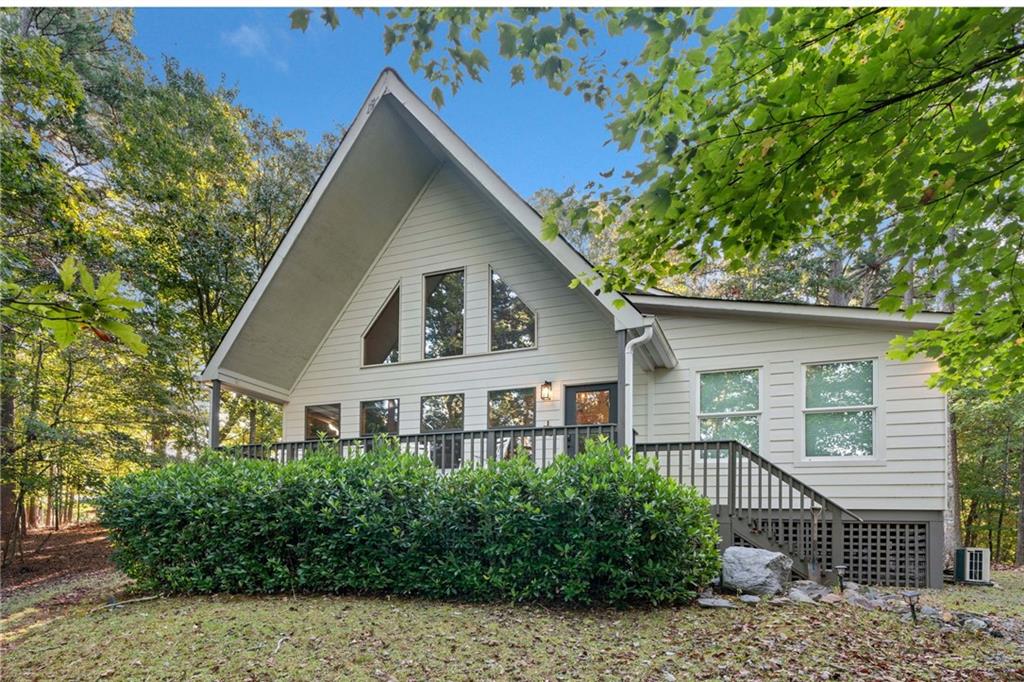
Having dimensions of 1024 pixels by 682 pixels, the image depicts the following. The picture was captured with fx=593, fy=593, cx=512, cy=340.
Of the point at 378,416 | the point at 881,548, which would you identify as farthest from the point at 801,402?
the point at 378,416

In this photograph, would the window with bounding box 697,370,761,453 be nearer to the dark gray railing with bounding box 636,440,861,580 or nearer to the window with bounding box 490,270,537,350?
the dark gray railing with bounding box 636,440,861,580

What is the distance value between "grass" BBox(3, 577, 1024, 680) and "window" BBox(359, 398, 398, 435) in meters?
4.57

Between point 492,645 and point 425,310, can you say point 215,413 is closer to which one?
point 425,310

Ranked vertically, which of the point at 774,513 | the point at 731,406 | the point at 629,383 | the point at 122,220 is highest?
the point at 122,220

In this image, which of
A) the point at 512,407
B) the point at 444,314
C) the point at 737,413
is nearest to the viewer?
the point at 737,413

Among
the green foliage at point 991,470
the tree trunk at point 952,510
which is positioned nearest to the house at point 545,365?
the tree trunk at point 952,510

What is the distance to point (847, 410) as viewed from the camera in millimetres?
8438

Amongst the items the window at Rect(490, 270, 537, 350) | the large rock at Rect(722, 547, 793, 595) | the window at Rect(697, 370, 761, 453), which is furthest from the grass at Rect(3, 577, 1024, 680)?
the window at Rect(490, 270, 537, 350)

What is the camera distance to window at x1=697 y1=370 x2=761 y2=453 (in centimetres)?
895

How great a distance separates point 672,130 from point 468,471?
423 centimetres

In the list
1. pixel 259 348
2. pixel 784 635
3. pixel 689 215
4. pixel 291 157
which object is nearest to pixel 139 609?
pixel 259 348

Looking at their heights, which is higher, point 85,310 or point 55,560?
point 85,310

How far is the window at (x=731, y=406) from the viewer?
8945mm

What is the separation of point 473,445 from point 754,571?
11.8 ft
